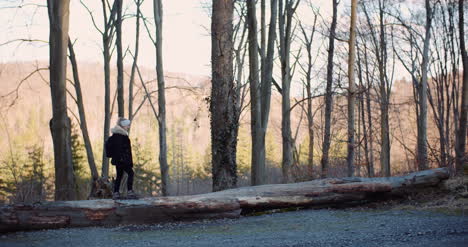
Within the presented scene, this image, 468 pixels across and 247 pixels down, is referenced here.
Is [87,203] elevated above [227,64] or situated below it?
below

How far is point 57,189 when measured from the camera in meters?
13.8

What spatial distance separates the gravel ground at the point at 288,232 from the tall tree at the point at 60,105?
6185 mm

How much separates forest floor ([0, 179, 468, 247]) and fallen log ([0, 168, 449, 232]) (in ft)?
0.55

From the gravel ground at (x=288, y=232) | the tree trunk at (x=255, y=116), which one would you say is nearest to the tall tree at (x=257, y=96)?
the tree trunk at (x=255, y=116)

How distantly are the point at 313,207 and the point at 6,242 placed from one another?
5.47m

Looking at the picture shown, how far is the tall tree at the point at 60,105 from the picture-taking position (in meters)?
13.6

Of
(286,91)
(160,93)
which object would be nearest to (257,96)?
(286,91)

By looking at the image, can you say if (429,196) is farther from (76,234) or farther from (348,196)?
(76,234)

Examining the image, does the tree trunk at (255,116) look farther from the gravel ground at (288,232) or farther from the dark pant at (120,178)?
the gravel ground at (288,232)

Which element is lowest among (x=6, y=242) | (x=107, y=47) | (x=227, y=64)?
(x=6, y=242)

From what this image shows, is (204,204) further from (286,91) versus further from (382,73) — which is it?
(382,73)

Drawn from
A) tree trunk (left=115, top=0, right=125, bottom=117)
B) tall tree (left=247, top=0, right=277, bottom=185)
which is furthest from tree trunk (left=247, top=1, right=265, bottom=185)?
tree trunk (left=115, top=0, right=125, bottom=117)

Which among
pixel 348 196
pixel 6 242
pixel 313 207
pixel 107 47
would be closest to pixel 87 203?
pixel 6 242

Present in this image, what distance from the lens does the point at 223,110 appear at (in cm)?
1144
